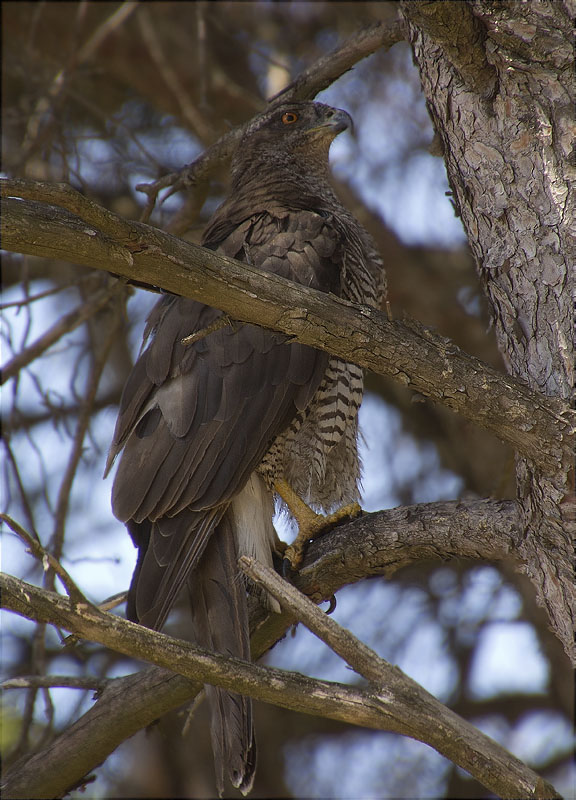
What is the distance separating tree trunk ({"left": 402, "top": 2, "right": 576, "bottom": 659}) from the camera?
238 centimetres

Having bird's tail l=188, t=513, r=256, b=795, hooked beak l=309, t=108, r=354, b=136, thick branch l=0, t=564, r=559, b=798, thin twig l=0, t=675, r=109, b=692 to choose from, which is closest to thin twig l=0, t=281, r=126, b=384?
bird's tail l=188, t=513, r=256, b=795

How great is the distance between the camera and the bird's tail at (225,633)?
3.03m

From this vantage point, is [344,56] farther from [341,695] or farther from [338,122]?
[341,695]

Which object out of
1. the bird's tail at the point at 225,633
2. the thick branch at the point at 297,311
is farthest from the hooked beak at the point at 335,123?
the thick branch at the point at 297,311

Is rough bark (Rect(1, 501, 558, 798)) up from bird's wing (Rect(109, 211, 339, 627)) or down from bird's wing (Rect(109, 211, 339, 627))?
down

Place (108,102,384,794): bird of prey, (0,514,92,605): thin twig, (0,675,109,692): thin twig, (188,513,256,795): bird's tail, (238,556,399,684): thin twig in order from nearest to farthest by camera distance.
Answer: (0,514,92,605): thin twig, (238,556,399,684): thin twig, (0,675,109,692): thin twig, (188,513,256,795): bird's tail, (108,102,384,794): bird of prey

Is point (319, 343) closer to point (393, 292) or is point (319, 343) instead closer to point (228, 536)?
point (228, 536)

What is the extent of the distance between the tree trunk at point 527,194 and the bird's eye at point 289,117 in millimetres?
2036

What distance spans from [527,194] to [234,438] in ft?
4.94

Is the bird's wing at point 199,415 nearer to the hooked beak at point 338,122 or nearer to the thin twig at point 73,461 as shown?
the thin twig at point 73,461

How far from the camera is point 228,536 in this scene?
11.6 feet

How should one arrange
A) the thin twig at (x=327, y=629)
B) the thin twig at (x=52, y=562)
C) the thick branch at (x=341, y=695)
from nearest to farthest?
the thin twig at (x=52, y=562), the thick branch at (x=341, y=695), the thin twig at (x=327, y=629)

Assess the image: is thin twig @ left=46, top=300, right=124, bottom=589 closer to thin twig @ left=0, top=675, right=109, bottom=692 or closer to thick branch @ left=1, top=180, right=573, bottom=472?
thin twig @ left=0, top=675, right=109, bottom=692

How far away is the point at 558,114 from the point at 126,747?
15.2 ft
